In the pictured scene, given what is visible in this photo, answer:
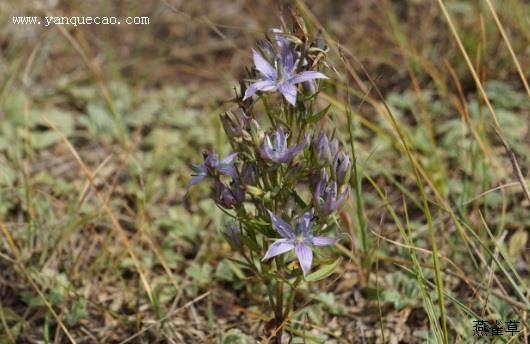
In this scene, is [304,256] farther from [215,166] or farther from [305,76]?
[305,76]

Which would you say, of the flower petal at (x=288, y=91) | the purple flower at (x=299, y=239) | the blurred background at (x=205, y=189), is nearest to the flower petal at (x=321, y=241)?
the purple flower at (x=299, y=239)

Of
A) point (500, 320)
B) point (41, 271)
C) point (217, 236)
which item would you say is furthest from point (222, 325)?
point (500, 320)

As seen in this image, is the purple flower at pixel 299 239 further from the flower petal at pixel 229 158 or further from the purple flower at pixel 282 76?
the purple flower at pixel 282 76

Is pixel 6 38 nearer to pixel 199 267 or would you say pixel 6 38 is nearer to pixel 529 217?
pixel 199 267

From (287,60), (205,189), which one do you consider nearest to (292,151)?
(287,60)

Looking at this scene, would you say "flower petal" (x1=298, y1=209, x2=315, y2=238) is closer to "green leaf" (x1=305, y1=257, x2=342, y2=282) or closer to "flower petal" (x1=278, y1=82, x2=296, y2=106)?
"green leaf" (x1=305, y1=257, x2=342, y2=282)

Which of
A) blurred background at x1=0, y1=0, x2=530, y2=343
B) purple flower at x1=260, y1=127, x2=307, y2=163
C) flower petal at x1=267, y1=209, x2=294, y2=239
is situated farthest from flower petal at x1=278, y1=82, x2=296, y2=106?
flower petal at x1=267, y1=209, x2=294, y2=239

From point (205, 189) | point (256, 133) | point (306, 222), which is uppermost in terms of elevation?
point (256, 133)
